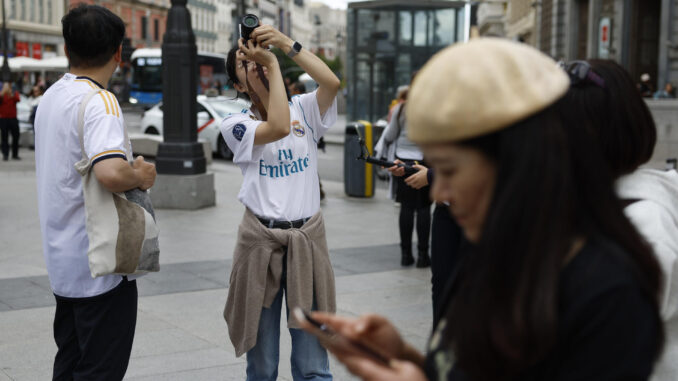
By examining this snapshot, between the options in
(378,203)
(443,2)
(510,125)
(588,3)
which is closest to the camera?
(510,125)

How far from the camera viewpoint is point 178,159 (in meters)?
10.6

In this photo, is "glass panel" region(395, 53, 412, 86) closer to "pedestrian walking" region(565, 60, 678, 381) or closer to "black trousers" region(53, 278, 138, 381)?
"black trousers" region(53, 278, 138, 381)

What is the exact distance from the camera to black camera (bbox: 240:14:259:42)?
326cm

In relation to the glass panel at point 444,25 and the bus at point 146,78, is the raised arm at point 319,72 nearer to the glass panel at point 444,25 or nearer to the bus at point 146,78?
the glass panel at point 444,25

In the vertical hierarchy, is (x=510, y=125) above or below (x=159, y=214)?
above

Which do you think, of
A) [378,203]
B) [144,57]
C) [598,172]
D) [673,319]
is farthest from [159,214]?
[144,57]

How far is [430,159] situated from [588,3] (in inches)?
1610

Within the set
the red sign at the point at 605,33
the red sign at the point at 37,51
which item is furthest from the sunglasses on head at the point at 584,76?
the red sign at the point at 37,51

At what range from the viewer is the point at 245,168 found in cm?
342

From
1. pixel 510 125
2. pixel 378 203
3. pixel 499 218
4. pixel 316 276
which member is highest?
pixel 510 125

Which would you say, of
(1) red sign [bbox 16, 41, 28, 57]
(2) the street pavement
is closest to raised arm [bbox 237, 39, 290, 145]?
(2) the street pavement

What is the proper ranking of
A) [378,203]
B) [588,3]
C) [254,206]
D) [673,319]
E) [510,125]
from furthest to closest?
1. [588,3]
2. [378,203]
3. [254,206]
4. [673,319]
5. [510,125]

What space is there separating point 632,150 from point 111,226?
1.77m

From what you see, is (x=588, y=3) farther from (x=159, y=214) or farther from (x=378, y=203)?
(x=159, y=214)
